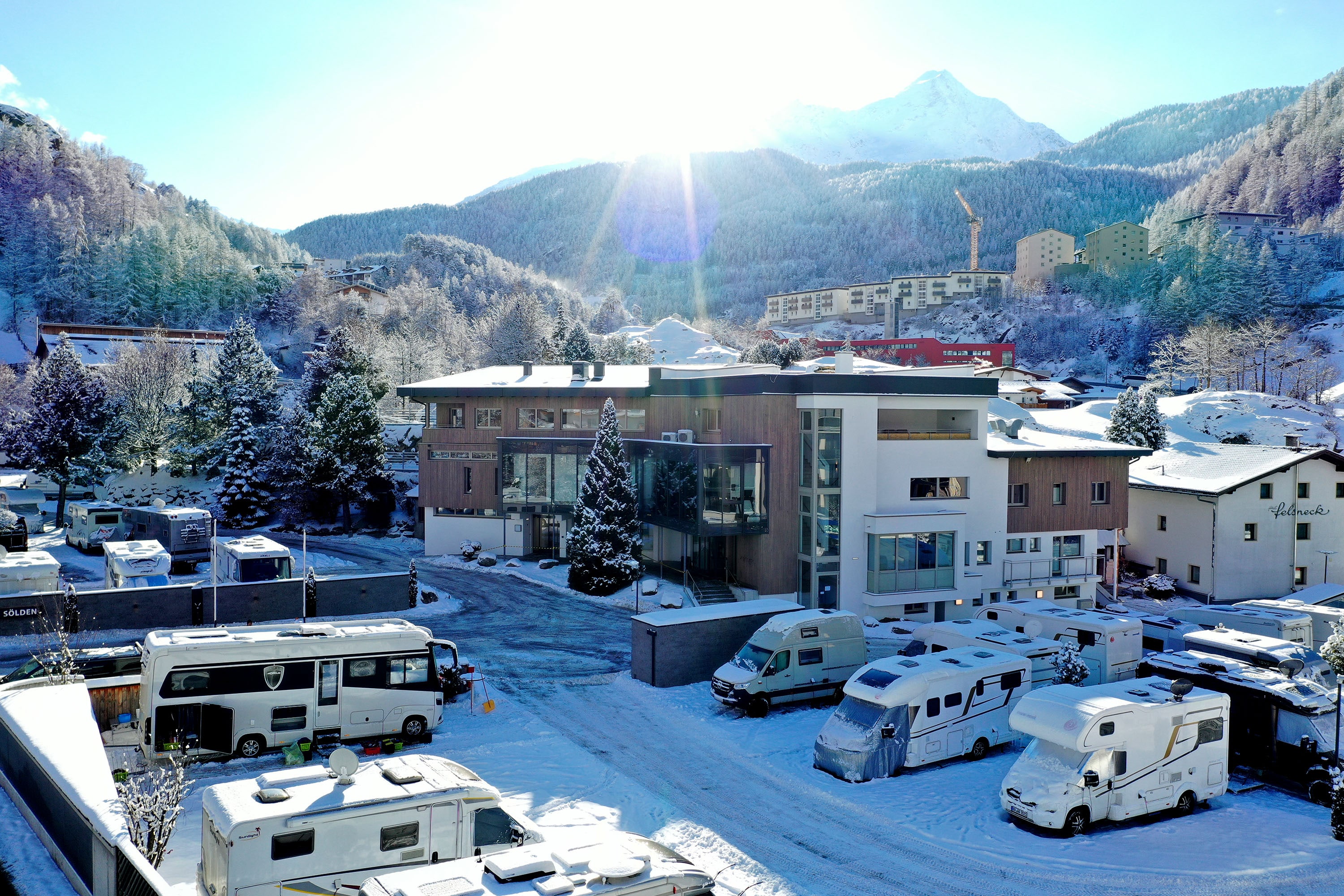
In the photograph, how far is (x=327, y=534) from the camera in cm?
4816

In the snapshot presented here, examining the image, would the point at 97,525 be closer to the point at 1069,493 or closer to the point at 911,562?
the point at 911,562

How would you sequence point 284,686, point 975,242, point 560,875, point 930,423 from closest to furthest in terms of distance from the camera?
point 560,875, point 284,686, point 930,423, point 975,242

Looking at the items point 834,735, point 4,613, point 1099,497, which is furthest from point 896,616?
point 4,613

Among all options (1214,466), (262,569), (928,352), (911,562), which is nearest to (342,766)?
(262,569)

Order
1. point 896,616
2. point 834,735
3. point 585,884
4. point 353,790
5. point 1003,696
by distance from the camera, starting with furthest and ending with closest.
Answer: point 896,616, point 1003,696, point 834,735, point 353,790, point 585,884

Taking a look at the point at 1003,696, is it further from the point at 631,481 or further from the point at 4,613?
the point at 4,613

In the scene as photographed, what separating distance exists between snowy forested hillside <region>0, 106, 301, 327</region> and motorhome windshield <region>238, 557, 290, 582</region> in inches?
3354

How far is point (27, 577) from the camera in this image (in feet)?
86.5

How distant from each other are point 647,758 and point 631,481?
1696cm

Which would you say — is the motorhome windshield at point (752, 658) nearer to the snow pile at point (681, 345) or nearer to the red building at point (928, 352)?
the snow pile at point (681, 345)

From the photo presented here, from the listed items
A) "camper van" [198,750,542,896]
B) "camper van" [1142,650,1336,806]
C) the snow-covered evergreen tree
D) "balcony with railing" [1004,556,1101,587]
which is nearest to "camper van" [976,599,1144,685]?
the snow-covered evergreen tree

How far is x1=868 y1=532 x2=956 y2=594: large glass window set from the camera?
29750 millimetres

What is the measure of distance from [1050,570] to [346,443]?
34.8 metres

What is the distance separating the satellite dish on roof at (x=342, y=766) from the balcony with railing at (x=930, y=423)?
921 inches
